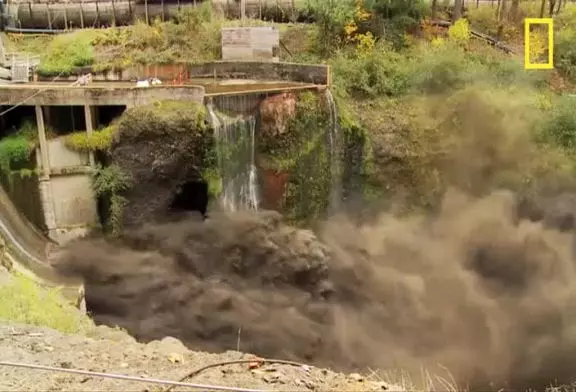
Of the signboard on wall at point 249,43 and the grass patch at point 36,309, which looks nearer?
the grass patch at point 36,309

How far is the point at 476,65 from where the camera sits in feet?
70.0

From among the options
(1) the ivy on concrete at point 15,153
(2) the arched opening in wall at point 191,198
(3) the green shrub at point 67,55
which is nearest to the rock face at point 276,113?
(2) the arched opening in wall at point 191,198

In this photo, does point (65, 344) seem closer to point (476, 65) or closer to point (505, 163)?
point (505, 163)

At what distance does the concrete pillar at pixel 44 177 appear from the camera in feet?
57.7

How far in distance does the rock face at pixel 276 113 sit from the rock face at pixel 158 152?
1769mm

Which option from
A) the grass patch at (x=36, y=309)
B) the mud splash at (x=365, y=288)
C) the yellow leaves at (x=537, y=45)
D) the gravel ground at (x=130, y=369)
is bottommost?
the mud splash at (x=365, y=288)

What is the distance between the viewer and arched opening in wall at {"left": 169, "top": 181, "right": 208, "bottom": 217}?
17.7 meters

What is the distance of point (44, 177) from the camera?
57.7ft

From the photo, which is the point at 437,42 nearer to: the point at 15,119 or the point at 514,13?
the point at 514,13

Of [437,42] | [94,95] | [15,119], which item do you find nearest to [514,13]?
[437,42]

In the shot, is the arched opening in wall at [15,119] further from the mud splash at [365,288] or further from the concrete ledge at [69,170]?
the mud splash at [365,288]

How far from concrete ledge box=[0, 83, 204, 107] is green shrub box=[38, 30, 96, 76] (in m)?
3.79

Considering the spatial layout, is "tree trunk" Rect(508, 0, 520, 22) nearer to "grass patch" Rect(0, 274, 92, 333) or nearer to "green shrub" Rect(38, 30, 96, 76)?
"green shrub" Rect(38, 30, 96, 76)

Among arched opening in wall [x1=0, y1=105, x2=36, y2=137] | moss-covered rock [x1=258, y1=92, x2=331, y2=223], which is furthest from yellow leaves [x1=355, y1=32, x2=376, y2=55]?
arched opening in wall [x1=0, y1=105, x2=36, y2=137]
